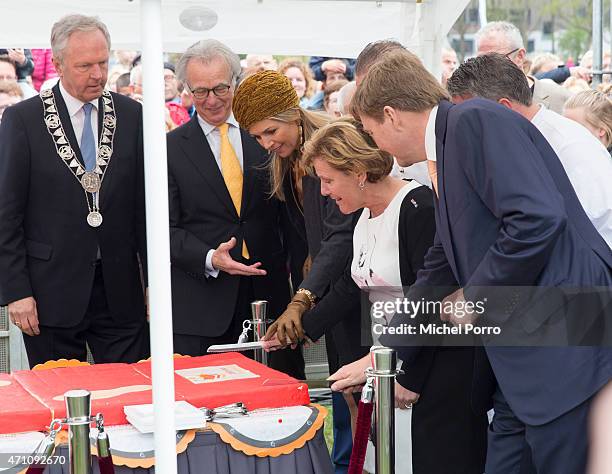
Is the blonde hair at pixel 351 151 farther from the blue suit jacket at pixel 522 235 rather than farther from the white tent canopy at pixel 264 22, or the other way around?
the white tent canopy at pixel 264 22

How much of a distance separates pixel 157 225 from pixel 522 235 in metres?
0.75

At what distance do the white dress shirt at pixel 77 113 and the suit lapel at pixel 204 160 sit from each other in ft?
1.14

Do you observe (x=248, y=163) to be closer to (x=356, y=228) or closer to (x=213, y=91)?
(x=213, y=91)

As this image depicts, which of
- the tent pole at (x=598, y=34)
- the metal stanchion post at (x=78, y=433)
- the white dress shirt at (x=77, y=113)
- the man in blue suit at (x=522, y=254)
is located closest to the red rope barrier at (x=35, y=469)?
the metal stanchion post at (x=78, y=433)

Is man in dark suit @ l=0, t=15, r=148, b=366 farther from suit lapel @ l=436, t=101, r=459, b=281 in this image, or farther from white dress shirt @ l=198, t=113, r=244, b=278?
suit lapel @ l=436, t=101, r=459, b=281

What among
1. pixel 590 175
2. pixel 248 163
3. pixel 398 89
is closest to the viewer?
pixel 398 89

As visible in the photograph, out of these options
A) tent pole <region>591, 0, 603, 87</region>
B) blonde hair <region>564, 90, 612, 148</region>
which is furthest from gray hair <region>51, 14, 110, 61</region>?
tent pole <region>591, 0, 603, 87</region>

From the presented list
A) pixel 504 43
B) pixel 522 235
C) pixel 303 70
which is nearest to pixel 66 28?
pixel 504 43

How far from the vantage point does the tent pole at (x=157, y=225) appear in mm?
1887

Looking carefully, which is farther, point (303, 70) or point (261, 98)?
point (303, 70)

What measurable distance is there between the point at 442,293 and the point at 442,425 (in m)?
0.35

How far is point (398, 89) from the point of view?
245 cm

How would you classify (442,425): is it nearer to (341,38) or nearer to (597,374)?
(597,374)

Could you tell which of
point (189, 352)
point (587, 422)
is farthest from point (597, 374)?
point (189, 352)
